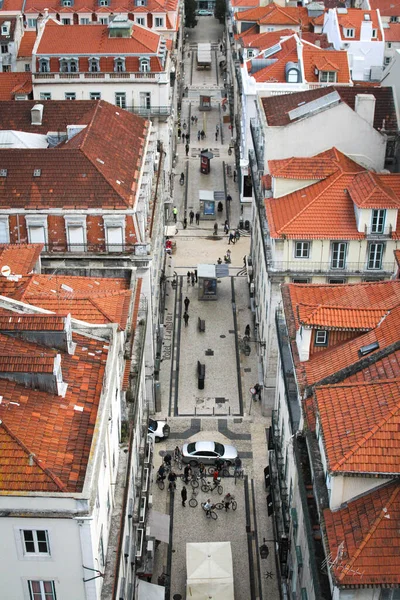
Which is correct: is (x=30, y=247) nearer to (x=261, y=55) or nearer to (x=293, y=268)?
(x=293, y=268)

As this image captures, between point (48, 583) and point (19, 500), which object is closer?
point (19, 500)

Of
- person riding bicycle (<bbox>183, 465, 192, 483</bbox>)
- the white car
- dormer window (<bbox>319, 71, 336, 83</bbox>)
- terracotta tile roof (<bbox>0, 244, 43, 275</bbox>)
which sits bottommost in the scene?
person riding bicycle (<bbox>183, 465, 192, 483</bbox>)

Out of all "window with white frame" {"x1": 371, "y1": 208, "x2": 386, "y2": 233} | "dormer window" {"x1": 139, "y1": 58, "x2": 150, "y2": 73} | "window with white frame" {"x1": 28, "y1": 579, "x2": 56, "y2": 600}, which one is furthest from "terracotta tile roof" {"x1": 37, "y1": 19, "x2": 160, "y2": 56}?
"window with white frame" {"x1": 28, "y1": 579, "x2": 56, "y2": 600}

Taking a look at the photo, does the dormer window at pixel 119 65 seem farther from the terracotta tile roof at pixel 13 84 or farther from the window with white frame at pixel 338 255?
the window with white frame at pixel 338 255

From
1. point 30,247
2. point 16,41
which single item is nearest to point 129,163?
point 30,247

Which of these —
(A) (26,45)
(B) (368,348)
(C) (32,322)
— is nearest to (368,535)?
(B) (368,348)

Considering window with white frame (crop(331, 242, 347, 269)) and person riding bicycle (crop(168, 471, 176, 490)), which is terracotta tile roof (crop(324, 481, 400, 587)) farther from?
window with white frame (crop(331, 242, 347, 269))

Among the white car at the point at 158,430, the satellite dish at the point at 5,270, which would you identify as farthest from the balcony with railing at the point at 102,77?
the satellite dish at the point at 5,270
